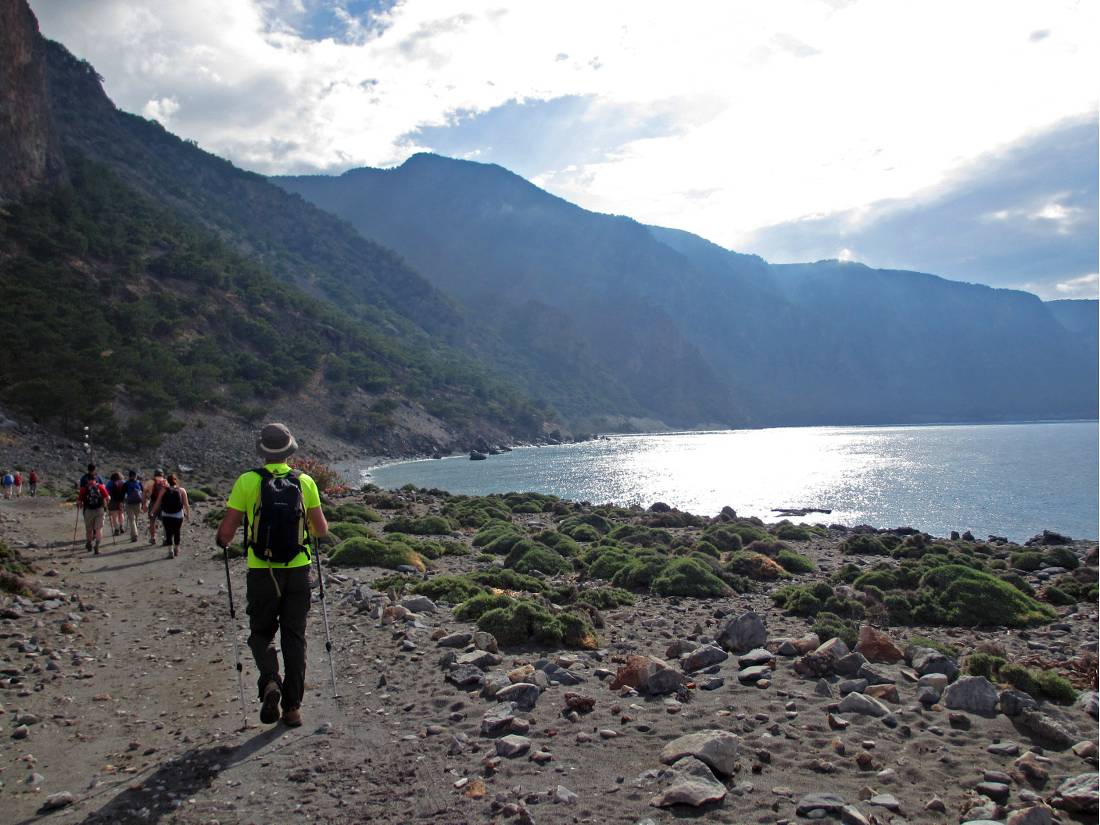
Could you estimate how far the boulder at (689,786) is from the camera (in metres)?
4.52

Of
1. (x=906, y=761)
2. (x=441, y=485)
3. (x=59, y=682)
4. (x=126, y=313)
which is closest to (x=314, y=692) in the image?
(x=59, y=682)

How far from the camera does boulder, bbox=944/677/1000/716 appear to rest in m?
6.47

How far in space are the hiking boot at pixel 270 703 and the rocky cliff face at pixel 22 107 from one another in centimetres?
8272

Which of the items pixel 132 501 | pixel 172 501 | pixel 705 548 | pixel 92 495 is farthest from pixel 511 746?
pixel 705 548

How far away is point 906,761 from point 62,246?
267 feet

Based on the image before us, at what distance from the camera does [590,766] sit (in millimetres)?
5195

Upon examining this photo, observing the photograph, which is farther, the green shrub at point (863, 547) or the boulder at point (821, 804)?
the green shrub at point (863, 547)

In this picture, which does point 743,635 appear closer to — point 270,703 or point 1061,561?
point 270,703

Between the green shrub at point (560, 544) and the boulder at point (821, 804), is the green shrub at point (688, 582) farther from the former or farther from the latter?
the boulder at point (821, 804)

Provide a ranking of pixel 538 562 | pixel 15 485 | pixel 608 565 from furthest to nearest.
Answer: pixel 15 485 < pixel 538 562 < pixel 608 565

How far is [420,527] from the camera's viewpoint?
78.3ft

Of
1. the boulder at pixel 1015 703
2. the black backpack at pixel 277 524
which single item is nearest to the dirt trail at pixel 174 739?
the black backpack at pixel 277 524

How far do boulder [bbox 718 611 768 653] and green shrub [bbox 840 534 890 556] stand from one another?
1722cm

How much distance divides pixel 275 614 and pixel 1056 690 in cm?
771
